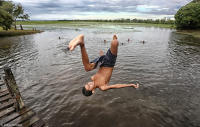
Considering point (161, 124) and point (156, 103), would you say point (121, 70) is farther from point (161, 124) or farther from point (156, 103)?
point (161, 124)

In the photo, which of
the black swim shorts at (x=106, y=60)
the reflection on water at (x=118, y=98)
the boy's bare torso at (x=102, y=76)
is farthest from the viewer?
the reflection on water at (x=118, y=98)

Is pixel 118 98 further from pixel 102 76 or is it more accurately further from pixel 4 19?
pixel 4 19

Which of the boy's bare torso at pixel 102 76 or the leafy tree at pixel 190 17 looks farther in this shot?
the leafy tree at pixel 190 17

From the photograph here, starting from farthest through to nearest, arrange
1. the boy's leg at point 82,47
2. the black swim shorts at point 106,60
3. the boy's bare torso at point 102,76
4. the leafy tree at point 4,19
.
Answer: the leafy tree at point 4,19, the boy's bare torso at point 102,76, the black swim shorts at point 106,60, the boy's leg at point 82,47

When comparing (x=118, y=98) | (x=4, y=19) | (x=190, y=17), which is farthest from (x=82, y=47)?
(x=190, y=17)

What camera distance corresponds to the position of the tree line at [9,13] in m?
36.3

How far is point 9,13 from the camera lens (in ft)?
165

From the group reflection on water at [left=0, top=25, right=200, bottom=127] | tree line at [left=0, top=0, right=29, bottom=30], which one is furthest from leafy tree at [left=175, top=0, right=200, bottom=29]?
tree line at [left=0, top=0, right=29, bottom=30]

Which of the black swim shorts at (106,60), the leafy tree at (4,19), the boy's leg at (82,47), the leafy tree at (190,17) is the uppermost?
the leafy tree at (190,17)

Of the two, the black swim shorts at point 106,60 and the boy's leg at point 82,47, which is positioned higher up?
the boy's leg at point 82,47

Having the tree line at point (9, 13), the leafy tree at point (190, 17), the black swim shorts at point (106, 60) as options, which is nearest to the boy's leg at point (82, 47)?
the black swim shorts at point (106, 60)

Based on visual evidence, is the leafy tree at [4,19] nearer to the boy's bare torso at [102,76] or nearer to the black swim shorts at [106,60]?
the boy's bare torso at [102,76]

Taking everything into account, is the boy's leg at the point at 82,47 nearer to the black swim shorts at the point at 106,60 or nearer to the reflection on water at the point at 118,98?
the black swim shorts at the point at 106,60

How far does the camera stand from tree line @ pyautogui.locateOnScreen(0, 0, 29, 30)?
36281mm
